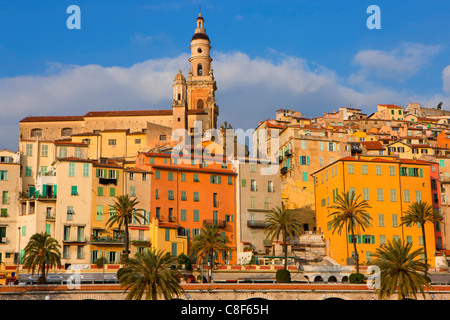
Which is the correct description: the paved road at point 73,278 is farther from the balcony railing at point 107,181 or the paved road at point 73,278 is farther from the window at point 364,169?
the window at point 364,169

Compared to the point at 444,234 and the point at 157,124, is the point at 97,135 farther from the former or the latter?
the point at 444,234

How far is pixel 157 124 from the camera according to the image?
122 meters

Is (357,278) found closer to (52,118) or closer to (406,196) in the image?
(406,196)

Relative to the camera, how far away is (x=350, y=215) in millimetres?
81062

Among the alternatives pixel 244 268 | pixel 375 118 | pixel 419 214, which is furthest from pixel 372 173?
pixel 375 118

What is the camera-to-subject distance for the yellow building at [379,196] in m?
85.6

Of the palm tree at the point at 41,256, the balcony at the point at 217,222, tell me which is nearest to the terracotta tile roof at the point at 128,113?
the balcony at the point at 217,222

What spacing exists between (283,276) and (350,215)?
44.2 feet

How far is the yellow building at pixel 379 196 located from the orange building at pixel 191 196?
517 inches

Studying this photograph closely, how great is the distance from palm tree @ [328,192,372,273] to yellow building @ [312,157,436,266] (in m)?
Answer: 0.87

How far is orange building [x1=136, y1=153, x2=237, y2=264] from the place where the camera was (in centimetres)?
8700
